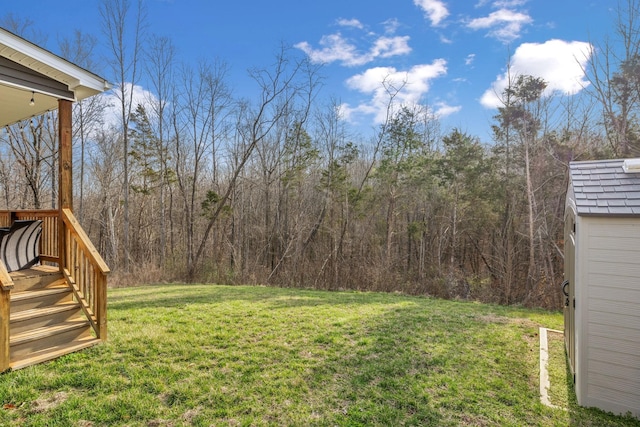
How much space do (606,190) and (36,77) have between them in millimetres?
6244

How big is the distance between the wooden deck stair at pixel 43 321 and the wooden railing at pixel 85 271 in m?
0.09

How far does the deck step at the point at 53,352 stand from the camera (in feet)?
9.82

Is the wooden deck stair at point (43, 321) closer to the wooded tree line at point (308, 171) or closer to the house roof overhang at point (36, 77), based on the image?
the house roof overhang at point (36, 77)

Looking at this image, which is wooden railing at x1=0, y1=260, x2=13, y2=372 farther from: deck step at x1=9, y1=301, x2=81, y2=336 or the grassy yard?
deck step at x1=9, y1=301, x2=81, y2=336

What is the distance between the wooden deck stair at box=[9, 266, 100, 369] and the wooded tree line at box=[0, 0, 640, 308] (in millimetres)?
6312

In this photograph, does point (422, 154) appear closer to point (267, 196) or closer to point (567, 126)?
point (567, 126)

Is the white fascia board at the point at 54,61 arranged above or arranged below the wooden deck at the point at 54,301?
above

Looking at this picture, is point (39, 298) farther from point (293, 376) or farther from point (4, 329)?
point (293, 376)

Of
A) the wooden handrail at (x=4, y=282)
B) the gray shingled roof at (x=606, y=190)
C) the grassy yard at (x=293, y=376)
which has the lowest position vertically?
the grassy yard at (x=293, y=376)

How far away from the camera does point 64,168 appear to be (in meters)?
3.83

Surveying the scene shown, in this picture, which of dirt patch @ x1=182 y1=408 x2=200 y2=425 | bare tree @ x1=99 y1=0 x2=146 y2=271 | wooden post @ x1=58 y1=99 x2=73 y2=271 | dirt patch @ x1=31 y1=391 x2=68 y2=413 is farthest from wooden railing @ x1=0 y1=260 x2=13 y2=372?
bare tree @ x1=99 y1=0 x2=146 y2=271

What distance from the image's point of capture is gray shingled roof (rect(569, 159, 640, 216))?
2770mm

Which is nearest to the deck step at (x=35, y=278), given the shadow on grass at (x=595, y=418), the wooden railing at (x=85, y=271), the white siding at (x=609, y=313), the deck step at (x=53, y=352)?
the wooden railing at (x=85, y=271)

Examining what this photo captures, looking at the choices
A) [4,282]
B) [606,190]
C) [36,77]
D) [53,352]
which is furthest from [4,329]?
[606,190]
